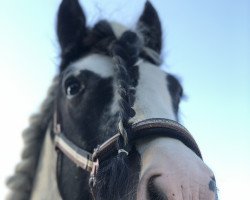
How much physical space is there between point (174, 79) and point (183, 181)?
1.45m

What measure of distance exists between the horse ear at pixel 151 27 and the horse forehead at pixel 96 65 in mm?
739

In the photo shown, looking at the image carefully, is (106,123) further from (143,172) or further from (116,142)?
(143,172)

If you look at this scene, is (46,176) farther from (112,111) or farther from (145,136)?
(145,136)

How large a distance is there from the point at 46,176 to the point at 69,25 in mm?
1325

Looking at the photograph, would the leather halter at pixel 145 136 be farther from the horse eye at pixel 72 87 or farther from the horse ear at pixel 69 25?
the horse ear at pixel 69 25

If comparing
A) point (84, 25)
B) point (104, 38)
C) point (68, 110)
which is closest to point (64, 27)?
point (84, 25)

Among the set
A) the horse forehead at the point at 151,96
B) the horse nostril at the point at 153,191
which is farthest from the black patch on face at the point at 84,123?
the horse nostril at the point at 153,191

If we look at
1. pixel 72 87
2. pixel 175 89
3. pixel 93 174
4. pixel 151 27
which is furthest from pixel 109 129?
pixel 151 27

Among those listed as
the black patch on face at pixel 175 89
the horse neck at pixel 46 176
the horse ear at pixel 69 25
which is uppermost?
the horse ear at pixel 69 25

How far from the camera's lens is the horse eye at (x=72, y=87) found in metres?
3.06

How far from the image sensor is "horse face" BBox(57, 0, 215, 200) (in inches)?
84.4

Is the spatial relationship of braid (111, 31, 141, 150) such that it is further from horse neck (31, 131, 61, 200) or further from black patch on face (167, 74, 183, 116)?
horse neck (31, 131, 61, 200)

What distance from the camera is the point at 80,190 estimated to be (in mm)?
2807

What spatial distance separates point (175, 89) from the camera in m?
3.33
